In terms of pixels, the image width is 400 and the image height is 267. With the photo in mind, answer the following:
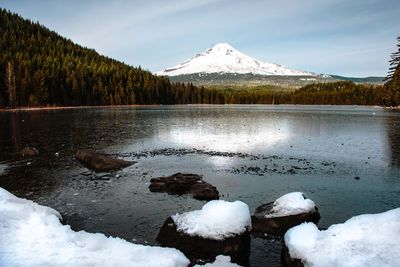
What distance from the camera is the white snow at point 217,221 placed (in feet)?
49.5

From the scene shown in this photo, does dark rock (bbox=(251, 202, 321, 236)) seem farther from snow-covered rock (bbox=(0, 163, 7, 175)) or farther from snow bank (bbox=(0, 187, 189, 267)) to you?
snow-covered rock (bbox=(0, 163, 7, 175))

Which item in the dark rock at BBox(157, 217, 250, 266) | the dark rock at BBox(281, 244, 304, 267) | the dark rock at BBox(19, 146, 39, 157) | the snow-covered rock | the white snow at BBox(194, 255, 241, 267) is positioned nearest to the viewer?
the dark rock at BBox(281, 244, 304, 267)

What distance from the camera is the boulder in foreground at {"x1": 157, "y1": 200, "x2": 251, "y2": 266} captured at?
1504 cm

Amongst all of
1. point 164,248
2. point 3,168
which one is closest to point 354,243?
point 164,248

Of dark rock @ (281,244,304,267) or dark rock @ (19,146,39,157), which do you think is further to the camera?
dark rock @ (19,146,39,157)

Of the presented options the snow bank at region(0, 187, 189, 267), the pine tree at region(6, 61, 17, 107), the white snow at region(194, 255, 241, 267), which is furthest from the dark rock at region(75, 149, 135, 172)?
the pine tree at region(6, 61, 17, 107)

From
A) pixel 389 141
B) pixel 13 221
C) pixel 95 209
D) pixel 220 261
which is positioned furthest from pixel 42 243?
pixel 389 141

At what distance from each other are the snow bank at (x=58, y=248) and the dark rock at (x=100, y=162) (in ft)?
55.1

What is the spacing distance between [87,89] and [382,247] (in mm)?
183129

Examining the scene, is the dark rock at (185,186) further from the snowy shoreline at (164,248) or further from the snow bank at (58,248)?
the snow bank at (58,248)

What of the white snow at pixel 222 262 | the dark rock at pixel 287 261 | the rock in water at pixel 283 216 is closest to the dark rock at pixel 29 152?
the rock in water at pixel 283 216

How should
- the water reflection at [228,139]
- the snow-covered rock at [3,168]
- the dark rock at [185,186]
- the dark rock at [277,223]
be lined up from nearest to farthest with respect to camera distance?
1. the dark rock at [277,223]
2. the dark rock at [185,186]
3. the snow-covered rock at [3,168]
4. the water reflection at [228,139]

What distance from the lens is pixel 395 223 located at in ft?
41.2

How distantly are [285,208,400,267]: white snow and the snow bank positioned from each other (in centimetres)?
423
